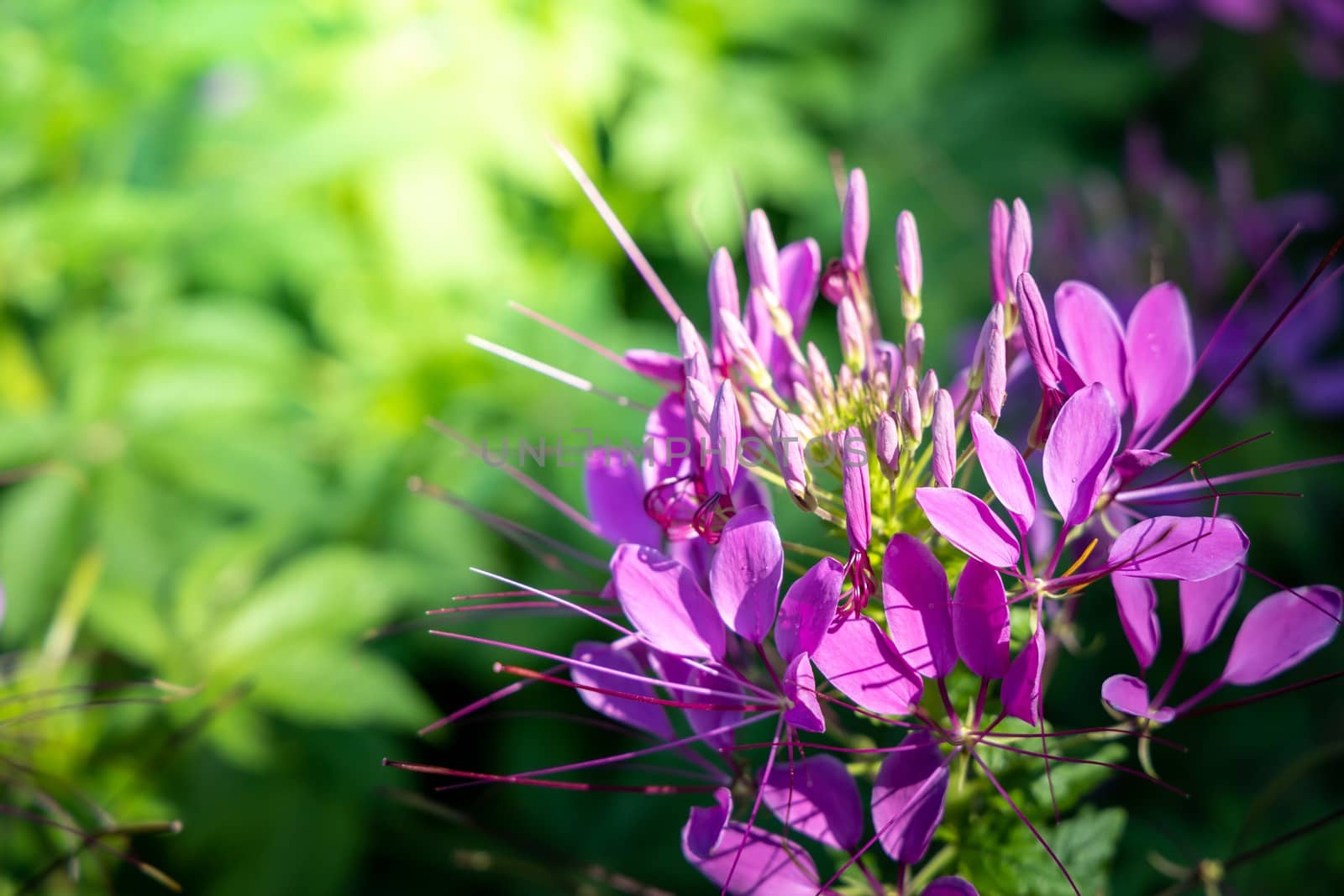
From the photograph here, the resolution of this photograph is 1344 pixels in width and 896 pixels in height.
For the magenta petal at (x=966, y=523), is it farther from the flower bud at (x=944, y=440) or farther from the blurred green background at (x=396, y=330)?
the blurred green background at (x=396, y=330)

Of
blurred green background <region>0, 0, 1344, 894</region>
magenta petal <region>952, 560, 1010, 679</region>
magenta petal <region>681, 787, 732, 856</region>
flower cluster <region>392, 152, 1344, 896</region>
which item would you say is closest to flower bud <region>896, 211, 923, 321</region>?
flower cluster <region>392, 152, 1344, 896</region>

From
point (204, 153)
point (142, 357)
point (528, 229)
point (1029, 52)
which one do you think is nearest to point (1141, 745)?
point (142, 357)

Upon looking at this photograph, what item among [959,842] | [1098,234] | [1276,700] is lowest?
[1276,700]

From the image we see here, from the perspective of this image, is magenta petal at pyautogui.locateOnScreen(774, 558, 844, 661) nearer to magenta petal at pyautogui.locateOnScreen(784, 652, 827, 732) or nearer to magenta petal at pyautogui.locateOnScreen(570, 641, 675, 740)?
magenta petal at pyautogui.locateOnScreen(784, 652, 827, 732)

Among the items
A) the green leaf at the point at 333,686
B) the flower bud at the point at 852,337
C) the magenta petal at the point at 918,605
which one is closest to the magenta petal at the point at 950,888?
the magenta petal at the point at 918,605

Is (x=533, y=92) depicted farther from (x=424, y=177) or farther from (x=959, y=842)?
(x=959, y=842)

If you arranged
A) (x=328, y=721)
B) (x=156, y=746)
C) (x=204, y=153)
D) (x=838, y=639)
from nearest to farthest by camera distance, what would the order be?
(x=838, y=639)
(x=156, y=746)
(x=328, y=721)
(x=204, y=153)

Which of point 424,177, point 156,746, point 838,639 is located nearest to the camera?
point 838,639
